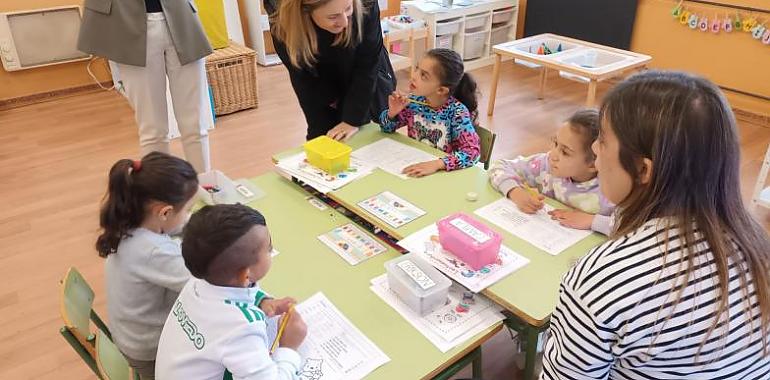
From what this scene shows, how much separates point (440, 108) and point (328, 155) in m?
0.51

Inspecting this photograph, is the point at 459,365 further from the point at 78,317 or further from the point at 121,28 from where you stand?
the point at 121,28

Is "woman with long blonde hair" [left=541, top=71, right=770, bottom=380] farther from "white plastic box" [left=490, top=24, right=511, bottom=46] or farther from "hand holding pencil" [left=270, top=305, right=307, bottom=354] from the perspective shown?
"white plastic box" [left=490, top=24, right=511, bottom=46]

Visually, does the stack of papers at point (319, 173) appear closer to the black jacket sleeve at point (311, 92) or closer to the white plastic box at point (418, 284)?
the black jacket sleeve at point (311, 92)

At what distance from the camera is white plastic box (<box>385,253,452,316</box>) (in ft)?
3.95

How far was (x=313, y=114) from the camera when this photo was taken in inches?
83.7

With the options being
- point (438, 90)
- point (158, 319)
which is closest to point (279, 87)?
point (438, 90)

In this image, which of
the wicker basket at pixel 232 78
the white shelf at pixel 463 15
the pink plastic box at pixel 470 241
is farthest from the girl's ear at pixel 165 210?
the white shelf at pixel 463 15

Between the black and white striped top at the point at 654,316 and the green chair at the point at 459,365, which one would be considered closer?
the black and white striped top at the point at 654,316

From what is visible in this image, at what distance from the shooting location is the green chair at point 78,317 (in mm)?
1122

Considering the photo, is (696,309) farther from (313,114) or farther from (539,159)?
(313,114)

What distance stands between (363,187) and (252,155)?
182 centimetres

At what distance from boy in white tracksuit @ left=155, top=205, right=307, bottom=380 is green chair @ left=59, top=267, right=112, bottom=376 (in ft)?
0.66

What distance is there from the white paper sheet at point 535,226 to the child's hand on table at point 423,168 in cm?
25

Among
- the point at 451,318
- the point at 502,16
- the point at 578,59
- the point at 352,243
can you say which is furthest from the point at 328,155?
the point at 502,16
